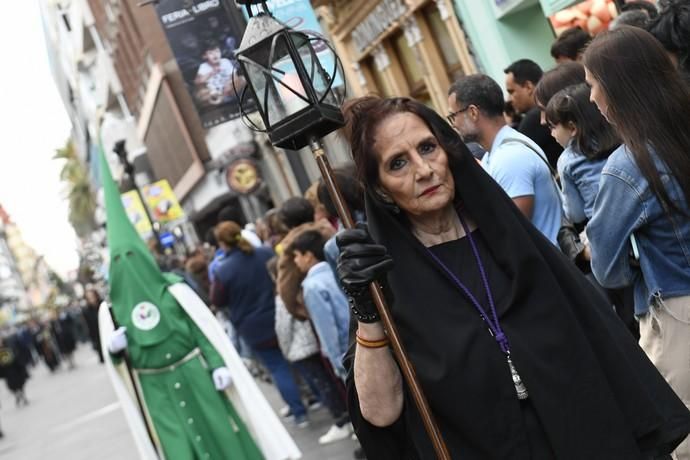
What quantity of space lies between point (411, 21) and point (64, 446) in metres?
8.25

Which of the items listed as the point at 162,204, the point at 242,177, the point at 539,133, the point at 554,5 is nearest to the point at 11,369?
the point at 162,204

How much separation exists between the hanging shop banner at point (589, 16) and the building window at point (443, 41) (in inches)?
170

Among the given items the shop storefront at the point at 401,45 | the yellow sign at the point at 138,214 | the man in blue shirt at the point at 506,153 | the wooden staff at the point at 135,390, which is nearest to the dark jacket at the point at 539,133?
the man in blue shirt at the point at 506,153

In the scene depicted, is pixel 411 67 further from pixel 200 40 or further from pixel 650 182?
pixel 650 182

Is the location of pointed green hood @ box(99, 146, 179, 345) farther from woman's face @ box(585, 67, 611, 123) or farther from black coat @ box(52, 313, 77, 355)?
black coat @ box(52, 313, 77, 355)

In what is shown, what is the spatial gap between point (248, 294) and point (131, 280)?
3560mm

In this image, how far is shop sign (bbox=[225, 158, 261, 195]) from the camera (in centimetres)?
2764

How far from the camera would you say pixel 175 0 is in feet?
44.4

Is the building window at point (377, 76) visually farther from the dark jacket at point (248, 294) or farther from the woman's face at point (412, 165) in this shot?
the woman's face at point (412, 165)

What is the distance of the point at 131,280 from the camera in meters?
6.62

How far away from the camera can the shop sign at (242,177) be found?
27641mm

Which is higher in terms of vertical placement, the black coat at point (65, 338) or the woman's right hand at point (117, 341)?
the woman's right hand at point (117, 341)

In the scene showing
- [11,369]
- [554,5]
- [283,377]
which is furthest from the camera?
[11,369]

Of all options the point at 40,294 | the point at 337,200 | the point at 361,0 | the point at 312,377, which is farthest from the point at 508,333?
the point at 40,294
